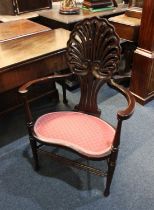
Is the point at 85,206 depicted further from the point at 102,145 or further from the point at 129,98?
the point at 129,98

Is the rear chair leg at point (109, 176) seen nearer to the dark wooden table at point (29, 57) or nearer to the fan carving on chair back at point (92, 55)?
the fan carving on chair back at point (92, 55)

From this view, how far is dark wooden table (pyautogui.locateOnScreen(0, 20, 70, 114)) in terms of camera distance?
1.48 m

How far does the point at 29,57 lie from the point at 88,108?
52cm

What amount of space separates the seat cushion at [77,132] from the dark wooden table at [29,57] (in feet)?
1.03

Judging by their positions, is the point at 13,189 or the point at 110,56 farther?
the point at 13,189

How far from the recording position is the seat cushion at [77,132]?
1319 millimetres

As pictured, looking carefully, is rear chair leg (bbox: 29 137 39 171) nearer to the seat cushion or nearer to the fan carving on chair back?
the seat cushion

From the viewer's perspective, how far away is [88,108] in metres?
1.62

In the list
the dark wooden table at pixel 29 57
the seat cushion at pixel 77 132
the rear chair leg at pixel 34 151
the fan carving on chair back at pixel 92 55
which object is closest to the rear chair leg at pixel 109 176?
the seat cushion at pixel 77 132

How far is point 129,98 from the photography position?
1337 millimetres

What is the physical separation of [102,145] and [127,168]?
19.2 inches

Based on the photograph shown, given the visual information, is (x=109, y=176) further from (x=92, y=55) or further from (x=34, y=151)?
(x=92, y=55)

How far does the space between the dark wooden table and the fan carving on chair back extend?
0.16 m

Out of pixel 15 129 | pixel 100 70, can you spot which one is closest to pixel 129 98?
pixel 100 70
